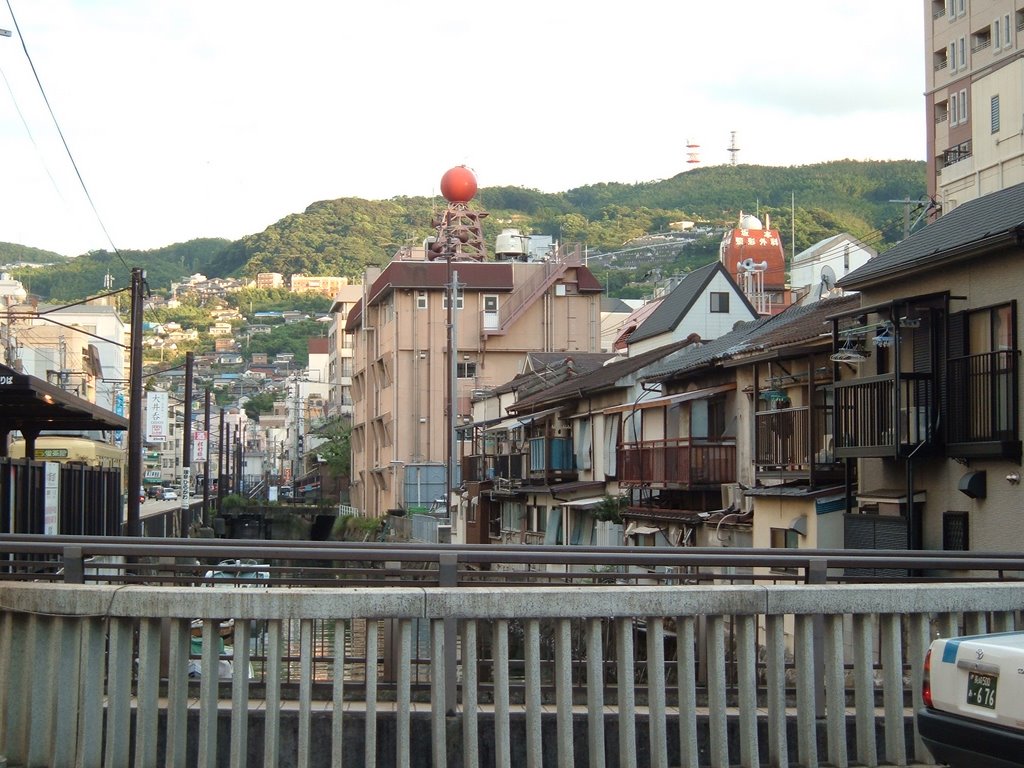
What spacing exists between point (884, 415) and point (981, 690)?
589 inches

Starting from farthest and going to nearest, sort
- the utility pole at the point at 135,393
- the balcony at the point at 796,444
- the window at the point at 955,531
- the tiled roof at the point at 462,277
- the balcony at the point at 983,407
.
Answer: the tiled roof at the point at 462,277 → the utility pole at the point at 135,393 → the balcony at the point at 796,444 → the window at the point at 955,531 → the balcony at the point at 983,407

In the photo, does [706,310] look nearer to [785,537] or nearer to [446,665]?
[785,537]

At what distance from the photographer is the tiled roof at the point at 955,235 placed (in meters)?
19.0

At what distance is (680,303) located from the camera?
42469 millimetres

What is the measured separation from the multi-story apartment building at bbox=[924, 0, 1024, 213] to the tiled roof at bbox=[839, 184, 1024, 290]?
63.5ft

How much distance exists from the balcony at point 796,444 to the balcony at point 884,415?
4.58ft

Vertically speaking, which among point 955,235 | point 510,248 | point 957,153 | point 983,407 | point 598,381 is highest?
point 957,153

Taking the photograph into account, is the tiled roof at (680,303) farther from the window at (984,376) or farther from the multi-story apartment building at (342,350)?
the multi-story apartment building at (342,350)

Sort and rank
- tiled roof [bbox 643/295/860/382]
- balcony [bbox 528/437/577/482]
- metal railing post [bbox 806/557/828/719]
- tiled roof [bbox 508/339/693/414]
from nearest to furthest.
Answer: metal railing post [bbox 806/557/828/719]
tiled roof [bbox 643/295/860/382]
tiled roof [bbox 508/339/693/414]
balcony [bbox 528/437/577/482]

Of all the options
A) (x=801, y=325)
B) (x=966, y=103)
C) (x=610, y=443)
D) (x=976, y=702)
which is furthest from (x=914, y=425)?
(x=966, y=103)

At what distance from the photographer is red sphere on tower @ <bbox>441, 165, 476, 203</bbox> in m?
74.8

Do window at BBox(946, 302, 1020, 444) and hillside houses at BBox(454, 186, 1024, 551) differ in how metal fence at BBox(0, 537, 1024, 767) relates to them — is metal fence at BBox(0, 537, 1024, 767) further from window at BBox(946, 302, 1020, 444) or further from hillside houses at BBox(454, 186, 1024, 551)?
hillside houses at BBox(454, 186, 1024, 551)

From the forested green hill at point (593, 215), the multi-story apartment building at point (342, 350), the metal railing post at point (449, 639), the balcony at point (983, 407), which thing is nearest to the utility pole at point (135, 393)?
the balcony at point (983, 407)

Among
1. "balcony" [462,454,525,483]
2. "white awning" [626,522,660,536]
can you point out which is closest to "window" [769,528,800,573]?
"white awning" [626,522,660,536]
